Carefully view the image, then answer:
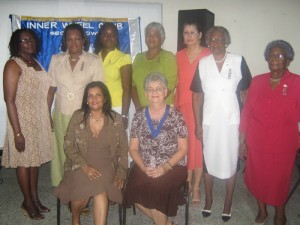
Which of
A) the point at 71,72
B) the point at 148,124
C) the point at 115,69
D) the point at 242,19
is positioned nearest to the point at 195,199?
the point at 148,124

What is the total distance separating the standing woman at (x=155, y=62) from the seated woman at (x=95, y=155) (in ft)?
2.01

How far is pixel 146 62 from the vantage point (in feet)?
9.67

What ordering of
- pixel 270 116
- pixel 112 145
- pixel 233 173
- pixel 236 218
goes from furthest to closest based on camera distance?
pixel 236 218
pixel 233 173
pixel 112 145
pixel 270 116

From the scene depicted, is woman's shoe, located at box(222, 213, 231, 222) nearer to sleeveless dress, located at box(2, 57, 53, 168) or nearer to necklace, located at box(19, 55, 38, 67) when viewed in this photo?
sleeveless dress, located at box(2, 57, 53, 168)

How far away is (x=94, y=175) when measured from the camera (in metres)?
2.29

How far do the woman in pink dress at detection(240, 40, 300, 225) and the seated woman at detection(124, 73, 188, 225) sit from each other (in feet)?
2.06

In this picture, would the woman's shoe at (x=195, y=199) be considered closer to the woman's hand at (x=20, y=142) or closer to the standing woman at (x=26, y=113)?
the standing woman at (x=26, y=113)

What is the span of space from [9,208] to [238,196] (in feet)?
8.58

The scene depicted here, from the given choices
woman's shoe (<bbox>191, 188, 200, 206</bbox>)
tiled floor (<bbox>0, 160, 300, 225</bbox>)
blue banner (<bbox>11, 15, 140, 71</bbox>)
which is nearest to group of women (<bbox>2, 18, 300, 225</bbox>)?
tiled floor (<bbox>0, 160, 300, 225</bbox>)

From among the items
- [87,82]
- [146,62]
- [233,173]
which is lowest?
[233,173]

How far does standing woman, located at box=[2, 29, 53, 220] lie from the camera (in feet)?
8.04

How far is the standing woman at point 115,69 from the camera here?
2.86 metres

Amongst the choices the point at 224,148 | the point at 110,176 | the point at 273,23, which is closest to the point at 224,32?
the point at 224,148

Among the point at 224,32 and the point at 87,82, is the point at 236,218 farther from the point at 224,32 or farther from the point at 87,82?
the point at 87,82
